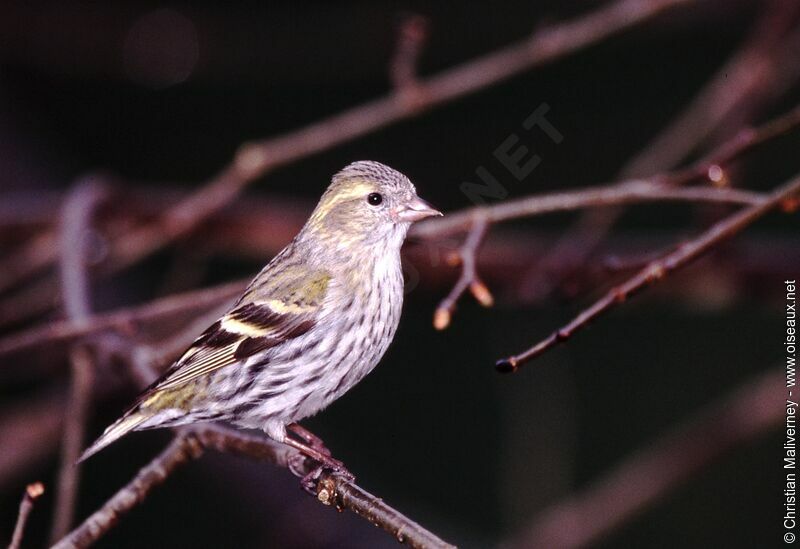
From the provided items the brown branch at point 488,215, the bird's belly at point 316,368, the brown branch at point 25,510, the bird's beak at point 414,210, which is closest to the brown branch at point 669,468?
the brown branch at point 488,215

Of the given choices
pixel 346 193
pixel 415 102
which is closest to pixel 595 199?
pixel 346 193

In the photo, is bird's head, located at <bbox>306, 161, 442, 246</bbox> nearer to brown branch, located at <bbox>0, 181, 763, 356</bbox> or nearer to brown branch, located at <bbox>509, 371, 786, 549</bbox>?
brown branch, located at <bbox>0, 181, 763, 356</bbox>

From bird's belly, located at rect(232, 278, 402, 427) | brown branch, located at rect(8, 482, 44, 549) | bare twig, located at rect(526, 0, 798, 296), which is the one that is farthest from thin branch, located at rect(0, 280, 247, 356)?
bare twig, located at rect(526, 0, 798, 296)

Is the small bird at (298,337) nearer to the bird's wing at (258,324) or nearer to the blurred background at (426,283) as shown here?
the bird's wing at (258,324)

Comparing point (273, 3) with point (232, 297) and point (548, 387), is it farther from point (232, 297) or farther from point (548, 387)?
point (232, 297)

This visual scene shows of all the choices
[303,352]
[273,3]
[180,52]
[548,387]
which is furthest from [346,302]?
[273,3]

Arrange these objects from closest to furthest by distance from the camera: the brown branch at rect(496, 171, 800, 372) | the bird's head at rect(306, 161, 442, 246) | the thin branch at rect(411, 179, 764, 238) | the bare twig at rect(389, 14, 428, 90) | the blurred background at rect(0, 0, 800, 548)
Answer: the brown branch at rect(496, 171, 800, 372) → the bird's head at rect(306, 161, 442, 246) → the thin branch at rect(411, 179, 764, 238) → the bare twig at rect(389, 14, 428, 90) → the blurred background at rect(0, 0, 800, 548)
